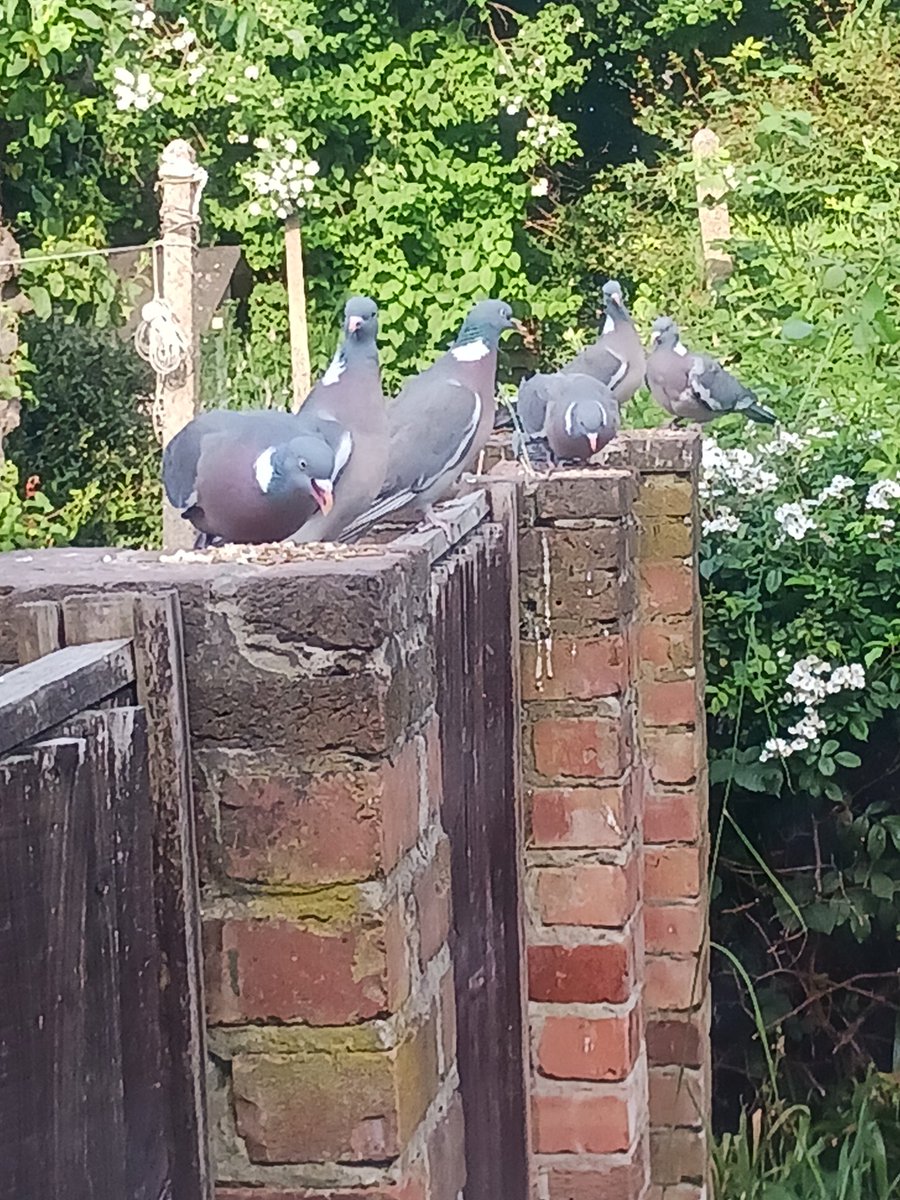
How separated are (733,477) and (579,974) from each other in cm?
169

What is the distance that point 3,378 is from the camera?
6.09 metres

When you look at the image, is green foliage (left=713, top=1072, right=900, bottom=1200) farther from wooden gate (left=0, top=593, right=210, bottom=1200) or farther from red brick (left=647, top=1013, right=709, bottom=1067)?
wooden gate (left=0, top=593, right=210, bottom=1200)

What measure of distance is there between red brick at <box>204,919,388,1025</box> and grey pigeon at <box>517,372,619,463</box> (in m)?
1.28

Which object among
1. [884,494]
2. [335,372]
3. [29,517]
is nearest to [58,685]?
[335,372]

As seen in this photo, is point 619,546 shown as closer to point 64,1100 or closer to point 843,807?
point 64,1100

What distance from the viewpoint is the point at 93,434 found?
7188 millimetres

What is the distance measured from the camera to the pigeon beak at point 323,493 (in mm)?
1281

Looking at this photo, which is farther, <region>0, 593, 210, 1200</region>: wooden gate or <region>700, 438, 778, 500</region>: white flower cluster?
<region>700, 438, 778, 500</region>: white flower cluster

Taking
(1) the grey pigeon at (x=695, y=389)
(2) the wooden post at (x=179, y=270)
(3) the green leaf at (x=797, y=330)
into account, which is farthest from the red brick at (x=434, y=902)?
(2) the wooden post at (x=179, y=270)

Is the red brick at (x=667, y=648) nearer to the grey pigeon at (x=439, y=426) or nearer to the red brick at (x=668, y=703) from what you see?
the red brick at (x=668, y=703)

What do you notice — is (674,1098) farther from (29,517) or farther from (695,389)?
(29,517)

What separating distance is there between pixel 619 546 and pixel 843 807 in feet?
4.99

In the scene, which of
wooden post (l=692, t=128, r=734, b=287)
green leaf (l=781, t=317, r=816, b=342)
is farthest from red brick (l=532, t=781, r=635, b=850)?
wooden post (l=692, t=128, r=734, b=287)

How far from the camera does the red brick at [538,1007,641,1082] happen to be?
201 centimetres
